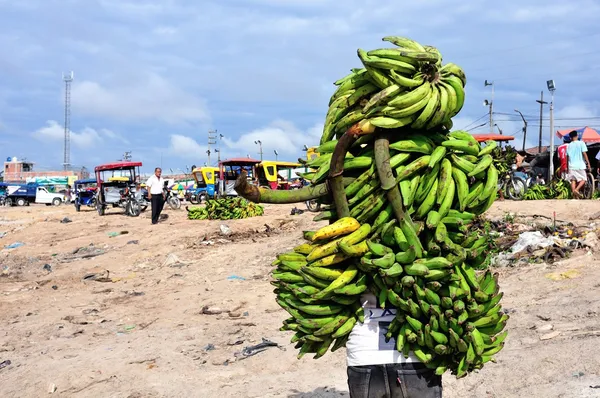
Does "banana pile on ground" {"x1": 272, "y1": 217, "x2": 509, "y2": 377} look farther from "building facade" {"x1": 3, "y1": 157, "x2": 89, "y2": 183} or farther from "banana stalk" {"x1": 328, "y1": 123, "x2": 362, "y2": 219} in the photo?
"building facade" {"x1": 3, "y1": 157, "x2": 89, "y2": 183}

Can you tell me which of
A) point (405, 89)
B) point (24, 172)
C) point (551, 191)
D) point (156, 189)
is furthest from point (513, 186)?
point (24, 172)

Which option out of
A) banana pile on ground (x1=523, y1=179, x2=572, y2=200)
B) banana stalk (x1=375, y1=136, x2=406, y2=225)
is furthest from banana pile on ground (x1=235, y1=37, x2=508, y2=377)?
banana pile on ground (x1=523, y1=179, x2=572, y2=200)

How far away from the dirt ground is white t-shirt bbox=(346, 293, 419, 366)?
2.17m

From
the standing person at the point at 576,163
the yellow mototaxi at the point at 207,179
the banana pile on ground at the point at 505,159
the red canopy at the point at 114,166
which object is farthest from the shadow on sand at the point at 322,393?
the yellow mototaxi at the point at 207,179

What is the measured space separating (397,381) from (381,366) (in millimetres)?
101

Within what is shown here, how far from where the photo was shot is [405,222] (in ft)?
8.26

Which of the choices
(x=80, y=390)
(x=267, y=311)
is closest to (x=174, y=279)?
(x=267, y=311)

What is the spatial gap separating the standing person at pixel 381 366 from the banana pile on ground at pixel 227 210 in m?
14.5

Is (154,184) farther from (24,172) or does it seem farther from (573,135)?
(24,172)

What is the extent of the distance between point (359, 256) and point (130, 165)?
71.4 ft

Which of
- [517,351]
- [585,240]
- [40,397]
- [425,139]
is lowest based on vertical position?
[40,397]

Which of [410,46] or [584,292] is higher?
[410,46]

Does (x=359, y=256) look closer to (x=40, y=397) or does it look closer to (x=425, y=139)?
(x=425, y=139)

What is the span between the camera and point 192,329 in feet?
23.8
